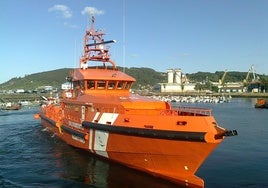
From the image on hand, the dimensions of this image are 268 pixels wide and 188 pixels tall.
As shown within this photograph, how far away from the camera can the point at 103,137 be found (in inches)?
679

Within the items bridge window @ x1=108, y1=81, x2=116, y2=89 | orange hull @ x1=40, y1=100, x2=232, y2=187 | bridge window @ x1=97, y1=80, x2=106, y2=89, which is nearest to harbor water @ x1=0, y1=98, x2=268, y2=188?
orange hull @ x1=40, y1=100, x2=232, y2=187

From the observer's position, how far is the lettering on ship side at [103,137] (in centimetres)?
1689

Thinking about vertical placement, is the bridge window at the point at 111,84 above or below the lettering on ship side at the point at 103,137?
above

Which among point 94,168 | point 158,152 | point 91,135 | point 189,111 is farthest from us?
point 91,135

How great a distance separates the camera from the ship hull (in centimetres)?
1394

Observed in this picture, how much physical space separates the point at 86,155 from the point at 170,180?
6.94 m

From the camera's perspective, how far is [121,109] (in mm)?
16688

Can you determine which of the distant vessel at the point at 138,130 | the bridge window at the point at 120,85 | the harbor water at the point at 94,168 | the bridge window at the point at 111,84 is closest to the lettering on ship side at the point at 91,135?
the distant vessel at the point at 138,130

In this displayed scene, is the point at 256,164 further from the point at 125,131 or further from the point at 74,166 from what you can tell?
the point at 74,166

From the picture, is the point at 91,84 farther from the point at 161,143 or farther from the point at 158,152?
the point at 161,143

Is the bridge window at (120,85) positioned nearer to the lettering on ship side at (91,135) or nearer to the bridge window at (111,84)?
the bridge window at (111,84)

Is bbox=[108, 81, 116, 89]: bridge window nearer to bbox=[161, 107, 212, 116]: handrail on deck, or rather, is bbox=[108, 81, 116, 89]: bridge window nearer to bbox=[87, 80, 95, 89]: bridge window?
bbox=[87, 80, 95, 89]: bridge window

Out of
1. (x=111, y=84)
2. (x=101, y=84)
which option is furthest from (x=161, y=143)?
(x=101, y=84)

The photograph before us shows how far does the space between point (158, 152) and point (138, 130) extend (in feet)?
4.26
